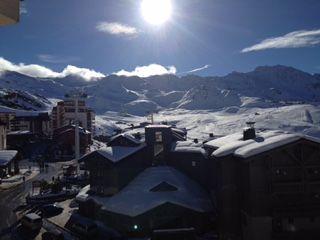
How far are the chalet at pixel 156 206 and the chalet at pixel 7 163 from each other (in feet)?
80.3

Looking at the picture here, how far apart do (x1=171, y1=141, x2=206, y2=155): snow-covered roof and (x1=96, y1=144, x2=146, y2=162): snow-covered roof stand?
12.7ft

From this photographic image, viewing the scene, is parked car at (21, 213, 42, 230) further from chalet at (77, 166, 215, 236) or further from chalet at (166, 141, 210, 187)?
chalet at (166, 141, 210, 187)

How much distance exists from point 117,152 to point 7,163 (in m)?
25.2

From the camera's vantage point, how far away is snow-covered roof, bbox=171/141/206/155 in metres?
44.7

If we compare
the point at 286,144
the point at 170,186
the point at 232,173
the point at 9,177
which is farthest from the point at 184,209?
the point at 9,177

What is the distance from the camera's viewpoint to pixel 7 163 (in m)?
61.9

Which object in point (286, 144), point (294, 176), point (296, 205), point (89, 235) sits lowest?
point (89, 235)

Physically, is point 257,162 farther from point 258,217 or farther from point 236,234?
point 236,234

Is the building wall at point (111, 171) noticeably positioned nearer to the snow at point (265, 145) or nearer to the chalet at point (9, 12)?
the snow at point (265, 145)

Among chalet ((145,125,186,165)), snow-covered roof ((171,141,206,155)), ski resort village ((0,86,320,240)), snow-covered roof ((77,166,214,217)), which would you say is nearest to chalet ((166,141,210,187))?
snow-covered roof ((171,141,206,155))

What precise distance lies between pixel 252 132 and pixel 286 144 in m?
5.80

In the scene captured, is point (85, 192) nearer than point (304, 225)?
No

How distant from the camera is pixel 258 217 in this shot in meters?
32.4

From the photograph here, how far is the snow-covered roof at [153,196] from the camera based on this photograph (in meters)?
39.2
